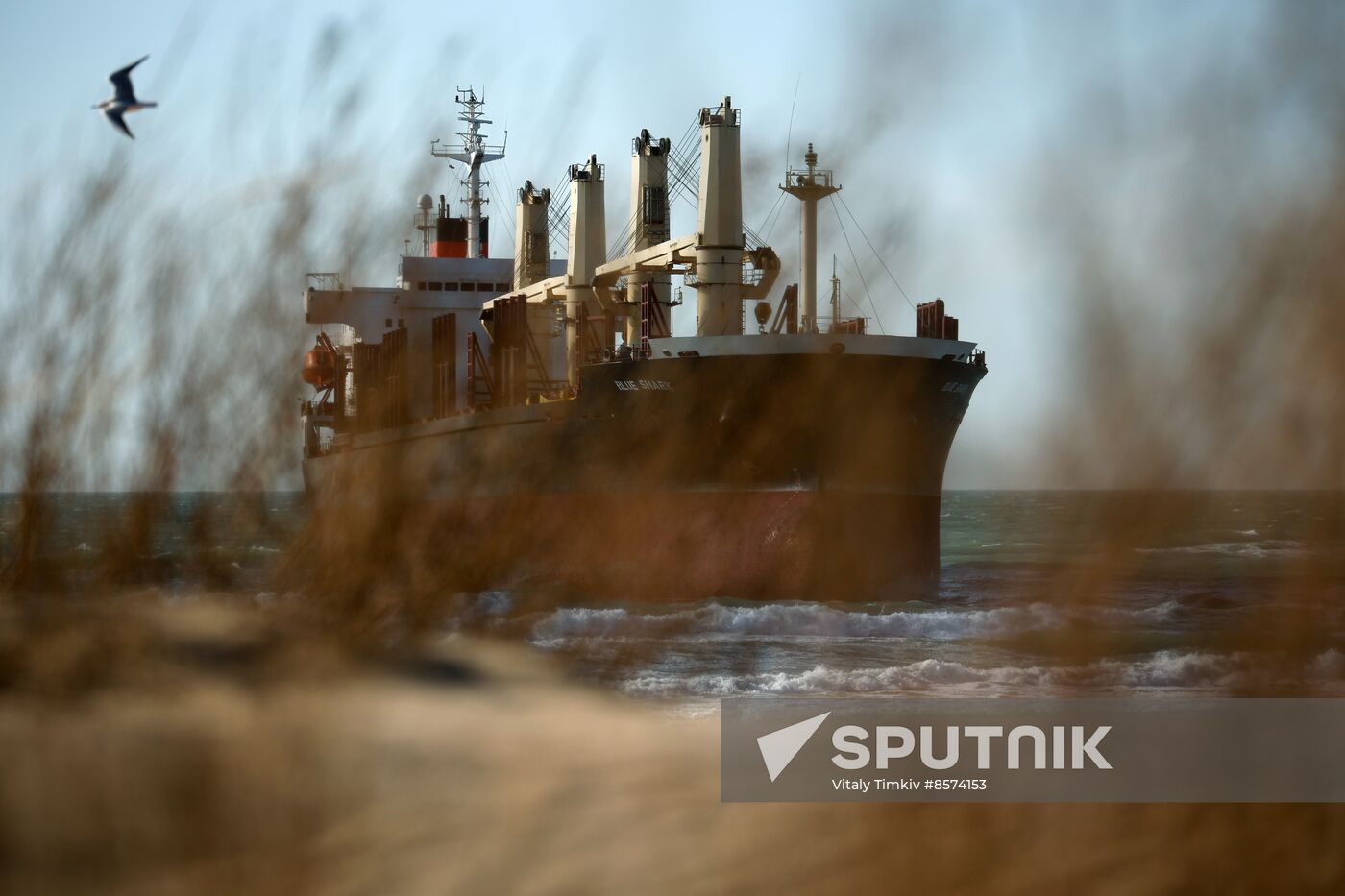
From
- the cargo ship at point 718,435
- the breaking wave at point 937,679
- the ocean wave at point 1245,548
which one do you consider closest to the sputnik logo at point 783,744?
the breaking wave at point 937,679

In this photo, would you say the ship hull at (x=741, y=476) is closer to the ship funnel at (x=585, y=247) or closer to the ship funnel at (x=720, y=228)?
the ship funnel at (x=720, y=228)

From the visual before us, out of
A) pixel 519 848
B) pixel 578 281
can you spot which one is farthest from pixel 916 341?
pixel 519 848

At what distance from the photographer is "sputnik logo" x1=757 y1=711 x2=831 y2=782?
10820 millimetres

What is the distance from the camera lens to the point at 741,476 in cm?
2948

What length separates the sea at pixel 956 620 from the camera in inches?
309

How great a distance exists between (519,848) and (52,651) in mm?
4677

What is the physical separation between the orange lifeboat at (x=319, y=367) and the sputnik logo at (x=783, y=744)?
38463mm

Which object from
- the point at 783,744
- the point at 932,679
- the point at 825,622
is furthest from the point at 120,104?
the point at 825,622

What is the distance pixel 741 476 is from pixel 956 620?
532 cm

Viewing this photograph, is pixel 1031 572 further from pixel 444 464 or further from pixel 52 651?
pixel 52 651

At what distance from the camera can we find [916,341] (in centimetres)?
3003

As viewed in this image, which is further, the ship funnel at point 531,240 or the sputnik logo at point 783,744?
the ship funnel at point 531,240

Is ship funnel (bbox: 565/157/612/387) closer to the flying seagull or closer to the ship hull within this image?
the ship hull

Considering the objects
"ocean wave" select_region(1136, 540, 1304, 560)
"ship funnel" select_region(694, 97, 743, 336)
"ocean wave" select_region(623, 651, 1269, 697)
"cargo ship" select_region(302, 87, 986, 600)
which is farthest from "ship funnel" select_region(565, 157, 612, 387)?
"ocean wave" select_region(1136, 540, 1304, 560)
